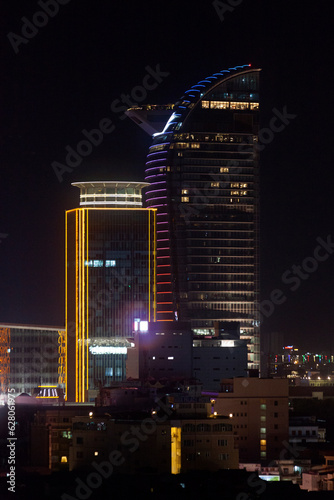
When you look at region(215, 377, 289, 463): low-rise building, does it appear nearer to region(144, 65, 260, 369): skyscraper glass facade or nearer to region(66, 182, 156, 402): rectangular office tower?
region(66, 182, 156, 402): rectangular office tower

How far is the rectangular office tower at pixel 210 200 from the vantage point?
158 meters

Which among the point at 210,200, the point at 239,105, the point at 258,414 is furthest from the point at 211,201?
the point at 258,414

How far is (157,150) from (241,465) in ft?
246

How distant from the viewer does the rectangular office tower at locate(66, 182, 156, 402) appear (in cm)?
14262

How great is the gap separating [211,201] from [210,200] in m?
0.14

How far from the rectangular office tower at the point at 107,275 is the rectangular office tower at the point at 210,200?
1247 centimetres

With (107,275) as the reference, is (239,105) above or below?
above

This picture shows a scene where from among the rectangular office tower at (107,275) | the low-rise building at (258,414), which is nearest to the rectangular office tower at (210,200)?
the rectangular office tower at (107,275)

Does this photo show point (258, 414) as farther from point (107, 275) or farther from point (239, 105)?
point (239, 105)

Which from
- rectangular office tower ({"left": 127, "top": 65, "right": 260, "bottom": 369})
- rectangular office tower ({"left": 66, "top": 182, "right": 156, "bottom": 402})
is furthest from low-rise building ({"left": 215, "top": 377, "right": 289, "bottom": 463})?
rectangular office tower ({"left": 127, "top": 65, "right": 260, "bottom": 369})

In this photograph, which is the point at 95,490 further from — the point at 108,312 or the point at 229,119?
the point at 229,119

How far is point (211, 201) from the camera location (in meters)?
160

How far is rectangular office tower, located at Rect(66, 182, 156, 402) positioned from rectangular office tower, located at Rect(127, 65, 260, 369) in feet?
40.9

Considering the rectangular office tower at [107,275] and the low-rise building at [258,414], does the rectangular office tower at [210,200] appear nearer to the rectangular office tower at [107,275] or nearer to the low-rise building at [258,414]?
the rectangular office tower at [107,275]
